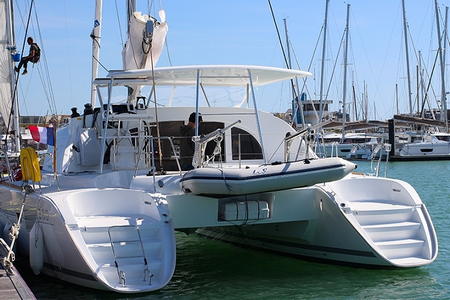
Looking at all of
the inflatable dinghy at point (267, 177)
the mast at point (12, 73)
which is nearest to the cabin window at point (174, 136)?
the inflatable dinghy at point (267, 177)

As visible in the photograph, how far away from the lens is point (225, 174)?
29.0 ft

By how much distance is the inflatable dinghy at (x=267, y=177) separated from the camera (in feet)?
28.8

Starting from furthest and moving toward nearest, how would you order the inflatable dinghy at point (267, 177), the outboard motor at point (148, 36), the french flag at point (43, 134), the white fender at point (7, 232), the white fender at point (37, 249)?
the outboard motor at point (148, 36), the white fender at point (7, 232), the french flag at point (43, 134), the white fender at point (37, 249), the inflatable dinghy at point (267, 177)

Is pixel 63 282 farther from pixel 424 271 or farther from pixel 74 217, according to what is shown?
pixel 424 271

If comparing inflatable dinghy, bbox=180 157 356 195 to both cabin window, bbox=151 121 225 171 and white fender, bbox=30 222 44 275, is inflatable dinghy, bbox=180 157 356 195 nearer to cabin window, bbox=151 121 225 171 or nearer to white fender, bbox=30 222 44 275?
white fender, bbox=30 222 44 275

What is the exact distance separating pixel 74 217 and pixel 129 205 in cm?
83

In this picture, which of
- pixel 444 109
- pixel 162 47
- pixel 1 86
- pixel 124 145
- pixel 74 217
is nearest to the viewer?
pixel 74 217

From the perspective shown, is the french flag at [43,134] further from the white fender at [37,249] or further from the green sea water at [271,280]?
the green sea water at [271,280]

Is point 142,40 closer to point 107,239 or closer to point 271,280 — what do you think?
point 107,239

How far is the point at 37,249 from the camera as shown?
9.20 m

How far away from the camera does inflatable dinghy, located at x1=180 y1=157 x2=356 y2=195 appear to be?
28.8 ft

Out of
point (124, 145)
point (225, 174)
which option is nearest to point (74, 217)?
point (225, 174)

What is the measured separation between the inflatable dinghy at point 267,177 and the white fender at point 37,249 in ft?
6.95

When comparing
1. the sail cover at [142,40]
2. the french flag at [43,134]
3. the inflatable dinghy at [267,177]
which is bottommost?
the inflatable dinghy at [267,177]
